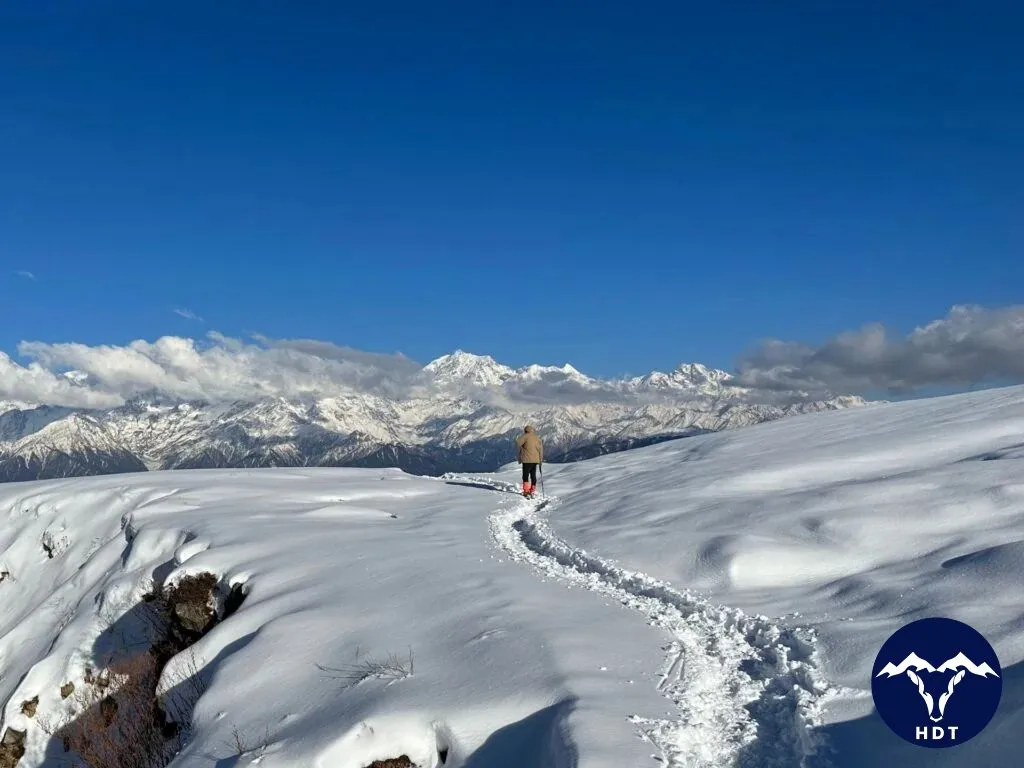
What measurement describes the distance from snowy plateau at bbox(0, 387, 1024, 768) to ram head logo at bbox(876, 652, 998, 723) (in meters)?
0.34

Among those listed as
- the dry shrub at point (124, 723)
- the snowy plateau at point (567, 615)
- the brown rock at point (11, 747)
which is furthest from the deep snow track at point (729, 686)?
the brown rock at point (11, 747)

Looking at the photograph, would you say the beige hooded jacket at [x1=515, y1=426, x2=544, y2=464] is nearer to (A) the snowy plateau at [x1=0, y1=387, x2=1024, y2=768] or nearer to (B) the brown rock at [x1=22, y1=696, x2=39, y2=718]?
(A) the snowy plateau at [x1=0, y1=387, x2=1024, y2=768]

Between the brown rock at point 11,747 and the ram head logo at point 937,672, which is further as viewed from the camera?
the brown rock at point 11,747

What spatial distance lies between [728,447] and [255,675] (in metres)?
23.3

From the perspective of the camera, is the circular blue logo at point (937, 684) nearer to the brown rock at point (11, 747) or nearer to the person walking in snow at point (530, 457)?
the person walking in snow at point (530, 457)

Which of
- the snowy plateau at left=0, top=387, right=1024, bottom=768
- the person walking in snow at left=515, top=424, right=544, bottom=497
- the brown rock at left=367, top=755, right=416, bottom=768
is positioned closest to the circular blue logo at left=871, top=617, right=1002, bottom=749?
the snowy plateau at left=0, top=387, right=1024, bottom=768

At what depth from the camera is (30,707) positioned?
60.2 ft

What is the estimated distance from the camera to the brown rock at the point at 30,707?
18234mm

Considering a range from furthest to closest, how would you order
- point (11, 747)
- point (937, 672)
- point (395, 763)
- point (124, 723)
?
point (11, 747)
point (124, 723)
point (395, 763)
point (937, 672)

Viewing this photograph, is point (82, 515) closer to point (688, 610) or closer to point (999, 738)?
point (688, 610)

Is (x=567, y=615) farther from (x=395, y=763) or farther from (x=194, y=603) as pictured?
(x=194, y=603)

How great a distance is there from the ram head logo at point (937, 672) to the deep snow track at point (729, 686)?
80 cm

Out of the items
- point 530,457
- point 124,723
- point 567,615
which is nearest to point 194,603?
point 124,723

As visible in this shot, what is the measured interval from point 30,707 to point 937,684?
2120 cm
